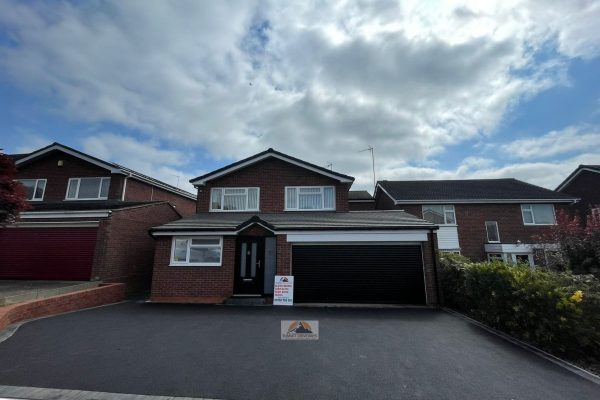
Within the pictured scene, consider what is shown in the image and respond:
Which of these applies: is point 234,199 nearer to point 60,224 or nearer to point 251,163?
point 251,163

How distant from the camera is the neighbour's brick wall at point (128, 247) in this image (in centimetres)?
1125

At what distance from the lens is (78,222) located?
38.0 ft

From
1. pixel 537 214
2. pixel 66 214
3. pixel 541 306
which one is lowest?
pixel 541 306

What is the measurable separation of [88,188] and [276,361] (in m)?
15.5

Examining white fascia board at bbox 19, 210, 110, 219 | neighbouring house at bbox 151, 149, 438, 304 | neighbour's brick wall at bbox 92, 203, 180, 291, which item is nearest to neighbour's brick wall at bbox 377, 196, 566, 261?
neighbouring house at bbox 151, 149, 438, 304

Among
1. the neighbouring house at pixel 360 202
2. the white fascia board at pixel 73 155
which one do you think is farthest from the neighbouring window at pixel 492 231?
the white fascia board at pixel 73 155

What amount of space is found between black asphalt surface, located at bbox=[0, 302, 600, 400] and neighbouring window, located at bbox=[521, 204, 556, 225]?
1508 cm

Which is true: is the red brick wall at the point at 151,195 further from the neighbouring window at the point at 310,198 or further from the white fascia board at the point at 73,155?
the neighbouring window at the point at 310,198

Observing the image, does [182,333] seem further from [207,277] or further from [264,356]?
[207,277]

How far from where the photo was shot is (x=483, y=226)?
18.1 meters

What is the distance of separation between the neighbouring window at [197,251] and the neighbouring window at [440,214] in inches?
537

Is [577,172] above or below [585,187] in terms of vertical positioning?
above

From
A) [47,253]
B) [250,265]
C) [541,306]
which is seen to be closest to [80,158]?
[47,253]

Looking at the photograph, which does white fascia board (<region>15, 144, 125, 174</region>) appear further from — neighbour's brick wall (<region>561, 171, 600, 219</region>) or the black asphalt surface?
neighbour's brick wall (<region>561, 171, 600, 219</region>)
